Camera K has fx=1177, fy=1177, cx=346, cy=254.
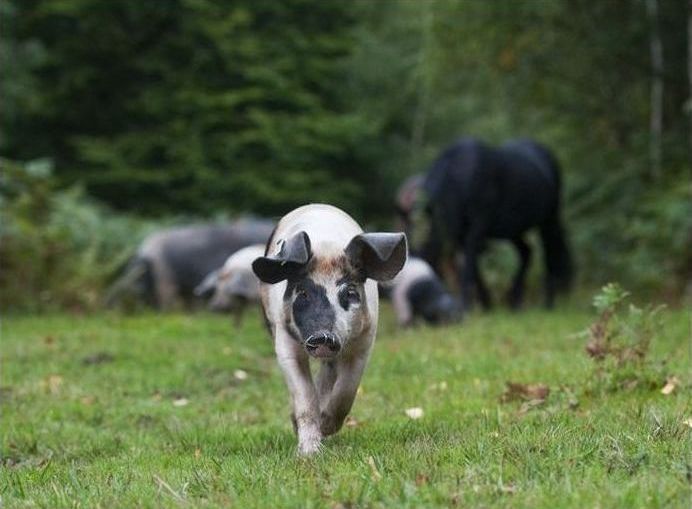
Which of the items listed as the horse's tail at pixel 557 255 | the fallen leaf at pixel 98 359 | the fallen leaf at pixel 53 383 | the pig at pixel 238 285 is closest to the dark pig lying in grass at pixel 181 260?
the pig at pixel 238 285

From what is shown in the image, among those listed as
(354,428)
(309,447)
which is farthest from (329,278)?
(354,428)

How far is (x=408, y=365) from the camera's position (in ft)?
28.5

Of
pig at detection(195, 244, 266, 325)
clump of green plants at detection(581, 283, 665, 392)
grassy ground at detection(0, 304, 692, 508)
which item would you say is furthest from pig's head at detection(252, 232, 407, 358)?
pig at detection(195, 244, 266, 325)

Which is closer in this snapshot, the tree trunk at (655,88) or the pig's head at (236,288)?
the pig's head at (236,288)

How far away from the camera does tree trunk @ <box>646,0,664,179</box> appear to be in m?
14.1

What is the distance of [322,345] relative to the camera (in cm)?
506

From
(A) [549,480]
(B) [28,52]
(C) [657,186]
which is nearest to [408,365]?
(A) [549,480]

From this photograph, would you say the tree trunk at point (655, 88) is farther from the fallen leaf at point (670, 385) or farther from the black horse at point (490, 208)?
the fallen leaf at point (670, 385)

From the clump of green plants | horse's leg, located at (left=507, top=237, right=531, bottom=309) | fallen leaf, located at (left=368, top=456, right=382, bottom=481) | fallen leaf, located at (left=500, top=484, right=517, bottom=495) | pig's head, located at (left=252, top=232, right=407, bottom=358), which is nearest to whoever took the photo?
fallen leaf, located at (left=500, top=484, right=517, bottom=495)

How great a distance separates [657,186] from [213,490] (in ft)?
36.6

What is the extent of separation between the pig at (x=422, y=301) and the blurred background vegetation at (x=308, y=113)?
2419 millimetres

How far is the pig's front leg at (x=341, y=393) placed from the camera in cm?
559

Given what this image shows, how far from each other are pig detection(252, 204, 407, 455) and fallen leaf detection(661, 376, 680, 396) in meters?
1.74

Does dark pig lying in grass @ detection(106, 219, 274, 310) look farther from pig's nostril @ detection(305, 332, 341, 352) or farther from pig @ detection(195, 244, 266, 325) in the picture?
pig's nostril @ detection(305, 332, 341, 352)
